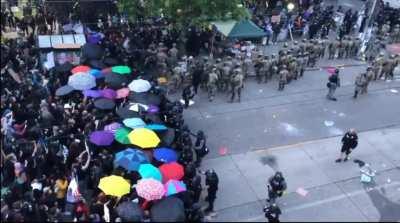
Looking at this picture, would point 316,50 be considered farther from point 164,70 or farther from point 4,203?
point 4,203

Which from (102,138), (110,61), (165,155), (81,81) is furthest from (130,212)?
(110,61)

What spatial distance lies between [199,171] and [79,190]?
152 inches

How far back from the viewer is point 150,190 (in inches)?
505

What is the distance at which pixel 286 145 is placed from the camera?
59.7 ft

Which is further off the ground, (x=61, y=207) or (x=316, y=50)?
(x=316, y=50)

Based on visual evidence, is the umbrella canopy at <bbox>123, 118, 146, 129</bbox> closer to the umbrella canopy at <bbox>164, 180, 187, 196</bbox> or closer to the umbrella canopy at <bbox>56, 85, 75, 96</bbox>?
the umbrella canopy at <bbox>164, 180, 187, 196</bbox>

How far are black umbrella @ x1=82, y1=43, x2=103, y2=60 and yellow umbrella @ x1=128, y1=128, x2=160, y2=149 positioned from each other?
21.5 feet

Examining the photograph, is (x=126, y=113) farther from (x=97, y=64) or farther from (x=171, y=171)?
(x=97, y=64)

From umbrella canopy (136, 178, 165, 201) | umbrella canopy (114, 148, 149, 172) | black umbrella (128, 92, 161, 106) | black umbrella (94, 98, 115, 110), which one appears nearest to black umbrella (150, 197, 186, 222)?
umbrella canopy (136, 178, 165, 201)

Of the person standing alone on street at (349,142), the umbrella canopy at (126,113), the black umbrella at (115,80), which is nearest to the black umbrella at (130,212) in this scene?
the umbrella canopy at (126,113)

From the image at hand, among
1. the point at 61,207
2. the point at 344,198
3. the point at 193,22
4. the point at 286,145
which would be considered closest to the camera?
the point at 61,207

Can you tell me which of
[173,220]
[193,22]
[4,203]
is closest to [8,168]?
[4,203]

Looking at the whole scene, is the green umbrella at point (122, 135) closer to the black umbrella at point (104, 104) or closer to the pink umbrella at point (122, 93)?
the black umbrella at point (104, 104)

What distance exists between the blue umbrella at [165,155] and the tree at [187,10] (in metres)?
9.33
